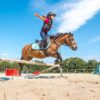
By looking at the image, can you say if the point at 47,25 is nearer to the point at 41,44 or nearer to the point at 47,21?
the point at 47,21

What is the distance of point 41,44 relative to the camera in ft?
55.2

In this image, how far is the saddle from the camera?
53.8ft

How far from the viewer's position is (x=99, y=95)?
24.9ft

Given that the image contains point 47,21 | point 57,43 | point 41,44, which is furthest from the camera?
point 41,44

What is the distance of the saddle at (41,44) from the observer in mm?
16388

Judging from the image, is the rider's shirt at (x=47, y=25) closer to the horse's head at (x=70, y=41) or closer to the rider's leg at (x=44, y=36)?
the rider's leg at (x=44, y=36)

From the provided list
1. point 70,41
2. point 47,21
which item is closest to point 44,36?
point 47,21

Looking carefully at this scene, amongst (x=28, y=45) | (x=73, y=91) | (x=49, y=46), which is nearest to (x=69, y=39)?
(x=49, y=46)

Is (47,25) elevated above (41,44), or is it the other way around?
(47,25)

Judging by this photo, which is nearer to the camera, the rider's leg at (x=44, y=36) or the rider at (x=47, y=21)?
the rider at (x=47, y=21)

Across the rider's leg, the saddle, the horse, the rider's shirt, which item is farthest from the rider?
the horse

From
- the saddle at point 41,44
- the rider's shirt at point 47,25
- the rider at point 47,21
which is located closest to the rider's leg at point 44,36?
the saddle at point 41,44

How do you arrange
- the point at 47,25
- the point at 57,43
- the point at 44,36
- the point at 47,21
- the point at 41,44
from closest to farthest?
the point at 47,21
the point at 47,25
the point at 44,36
the point at 57,43
the point at 41,44

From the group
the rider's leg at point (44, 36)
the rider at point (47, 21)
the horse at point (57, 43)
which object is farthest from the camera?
the horse at point (57, 43)
